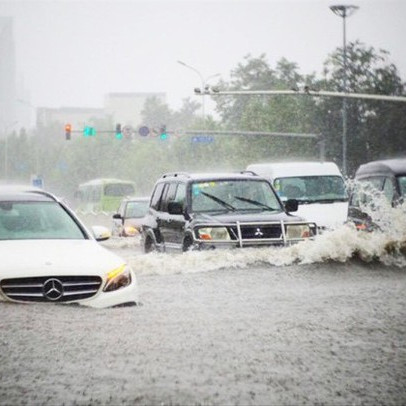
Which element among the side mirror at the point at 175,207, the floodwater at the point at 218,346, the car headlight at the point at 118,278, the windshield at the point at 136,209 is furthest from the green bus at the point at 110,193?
the car headlight at the point at 118,278

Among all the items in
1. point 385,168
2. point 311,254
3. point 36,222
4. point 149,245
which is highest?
point 385,168

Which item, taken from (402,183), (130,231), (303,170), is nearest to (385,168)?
(402,183)

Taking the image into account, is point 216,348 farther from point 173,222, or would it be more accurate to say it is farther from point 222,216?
point 173,222

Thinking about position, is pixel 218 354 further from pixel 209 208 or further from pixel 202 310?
pixel 209 208

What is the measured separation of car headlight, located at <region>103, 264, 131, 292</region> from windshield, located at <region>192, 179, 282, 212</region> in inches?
239

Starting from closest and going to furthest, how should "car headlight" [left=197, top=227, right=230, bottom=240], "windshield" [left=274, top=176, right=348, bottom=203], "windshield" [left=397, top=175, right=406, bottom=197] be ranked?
1. "car headlight" [left=197, top=227, right=230, bottom=240]
2. "windshield" [left=397, top=175, right=406, bottom=197]
3. "windshield" [left=274, top=176, right=348, bottom=203]

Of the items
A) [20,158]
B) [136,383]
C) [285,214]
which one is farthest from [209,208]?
[20,158]

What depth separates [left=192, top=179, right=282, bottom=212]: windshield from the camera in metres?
15.8

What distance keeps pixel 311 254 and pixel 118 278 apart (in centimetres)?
582

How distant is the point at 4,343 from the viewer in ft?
24.4

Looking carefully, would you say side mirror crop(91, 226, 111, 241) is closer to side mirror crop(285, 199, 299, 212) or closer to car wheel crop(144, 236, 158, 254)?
side mirror crop(285, 199, 299, 212)

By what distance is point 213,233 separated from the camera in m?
14.7

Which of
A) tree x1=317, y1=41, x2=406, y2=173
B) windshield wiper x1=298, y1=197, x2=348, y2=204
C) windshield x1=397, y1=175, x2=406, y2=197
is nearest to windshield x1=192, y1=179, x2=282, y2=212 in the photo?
windshield x1=397, y1=175, x2=406, y2=197

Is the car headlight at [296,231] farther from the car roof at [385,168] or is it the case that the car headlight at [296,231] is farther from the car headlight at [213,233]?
the car roof at [385,168]
